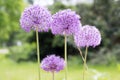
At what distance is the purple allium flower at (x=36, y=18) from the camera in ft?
5.36

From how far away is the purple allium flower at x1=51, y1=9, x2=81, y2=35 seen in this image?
165 centimetres

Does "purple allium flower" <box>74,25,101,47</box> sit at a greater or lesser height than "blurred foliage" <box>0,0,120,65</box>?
lesser

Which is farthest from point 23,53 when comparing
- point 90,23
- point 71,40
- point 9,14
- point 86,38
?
point 86,38

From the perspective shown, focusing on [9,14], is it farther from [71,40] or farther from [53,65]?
[53,65]

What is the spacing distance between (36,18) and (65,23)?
0.38 feet

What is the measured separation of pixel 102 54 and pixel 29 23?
456 inches

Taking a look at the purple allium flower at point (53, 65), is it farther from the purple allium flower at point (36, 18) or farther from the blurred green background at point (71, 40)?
the blurred green background at point (71, 40)

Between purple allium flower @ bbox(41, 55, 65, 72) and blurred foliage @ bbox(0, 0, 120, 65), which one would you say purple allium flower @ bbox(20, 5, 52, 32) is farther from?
blurred foliage @ bbox(0, 0, 120, 65)

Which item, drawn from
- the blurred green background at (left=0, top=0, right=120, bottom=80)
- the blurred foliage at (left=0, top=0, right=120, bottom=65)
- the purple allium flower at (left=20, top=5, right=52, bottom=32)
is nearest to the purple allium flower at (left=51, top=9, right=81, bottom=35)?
the purple allium flower at (left=20, top=5, right=52, bottom=32)

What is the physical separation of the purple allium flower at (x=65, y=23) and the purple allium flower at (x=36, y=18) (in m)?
0.03

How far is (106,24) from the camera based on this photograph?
13.9 m

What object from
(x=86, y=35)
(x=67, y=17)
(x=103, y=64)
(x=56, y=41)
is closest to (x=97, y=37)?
(x=86, y=35)

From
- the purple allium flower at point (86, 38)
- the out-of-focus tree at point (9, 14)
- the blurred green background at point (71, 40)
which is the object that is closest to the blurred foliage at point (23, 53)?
the blurred green background at point (71, 40)

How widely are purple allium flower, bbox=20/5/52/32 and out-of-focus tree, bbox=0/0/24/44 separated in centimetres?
1327
